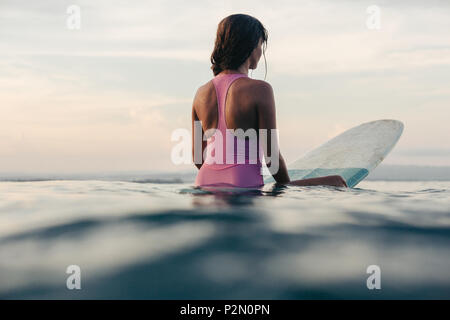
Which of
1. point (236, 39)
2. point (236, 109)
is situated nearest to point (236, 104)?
point (236, 109)

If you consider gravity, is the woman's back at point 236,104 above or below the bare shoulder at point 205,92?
below

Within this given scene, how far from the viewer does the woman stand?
2.90 metres

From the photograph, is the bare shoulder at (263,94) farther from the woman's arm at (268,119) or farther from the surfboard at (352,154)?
the surfboard at (352,154)

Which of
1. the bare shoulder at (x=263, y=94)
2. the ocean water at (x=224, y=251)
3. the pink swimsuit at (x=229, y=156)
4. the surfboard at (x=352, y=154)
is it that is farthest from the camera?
the surfboard at (x=352, y=154)

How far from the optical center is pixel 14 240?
1659mm

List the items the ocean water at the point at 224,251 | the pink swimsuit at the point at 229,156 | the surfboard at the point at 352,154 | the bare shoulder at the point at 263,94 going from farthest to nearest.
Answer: the surfboard at the point at 352,154 → the pink swimsuit at the point at 229,156 → the bare shoulder at the point at 263,94 → the ocean water at the point at 224,251

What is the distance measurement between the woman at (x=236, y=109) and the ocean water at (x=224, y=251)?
0.76 metres

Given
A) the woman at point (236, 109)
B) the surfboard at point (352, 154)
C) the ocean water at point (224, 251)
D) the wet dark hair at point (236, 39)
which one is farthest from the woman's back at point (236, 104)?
the surfboard at point (352, 154)

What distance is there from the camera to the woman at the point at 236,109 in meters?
2.90

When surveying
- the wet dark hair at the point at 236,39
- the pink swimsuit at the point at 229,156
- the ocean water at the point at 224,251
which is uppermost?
the wet dark hair at the point at 236,39

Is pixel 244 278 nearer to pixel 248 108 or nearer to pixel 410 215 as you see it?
pixel 410 215

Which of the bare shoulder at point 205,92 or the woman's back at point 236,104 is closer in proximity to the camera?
the woman's back at point 236,104

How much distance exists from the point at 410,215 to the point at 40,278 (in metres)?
1.75

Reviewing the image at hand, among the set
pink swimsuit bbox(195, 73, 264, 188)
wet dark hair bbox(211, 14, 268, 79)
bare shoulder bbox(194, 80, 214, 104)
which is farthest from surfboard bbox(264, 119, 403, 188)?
wet dark hair bbox(211, 14, 268, 79)
